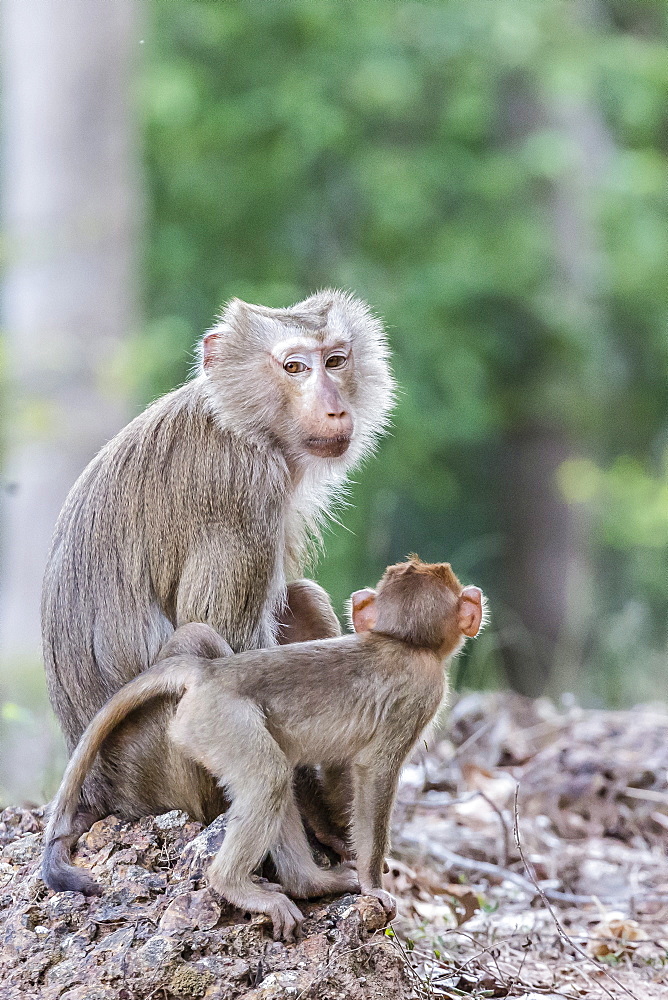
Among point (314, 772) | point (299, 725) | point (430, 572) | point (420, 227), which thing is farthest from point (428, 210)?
point (299, 725)

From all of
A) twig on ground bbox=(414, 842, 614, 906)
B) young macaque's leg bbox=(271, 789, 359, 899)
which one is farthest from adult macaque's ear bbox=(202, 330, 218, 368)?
twig on ground bbox=(414, 842, 614, 906)

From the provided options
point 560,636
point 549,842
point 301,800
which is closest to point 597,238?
point 560,636

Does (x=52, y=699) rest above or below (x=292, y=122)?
below

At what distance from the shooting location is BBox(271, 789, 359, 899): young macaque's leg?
11.9ft

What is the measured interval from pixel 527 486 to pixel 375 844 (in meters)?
11.1

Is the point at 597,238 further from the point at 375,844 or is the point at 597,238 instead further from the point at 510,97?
the point at 375,844

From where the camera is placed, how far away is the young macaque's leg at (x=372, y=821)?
12.1ft

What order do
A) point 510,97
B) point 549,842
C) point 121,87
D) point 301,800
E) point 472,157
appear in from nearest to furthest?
1. point 301,800
2. point 549,842
3. point 121,87
4. point 472,157
5. point 510,97

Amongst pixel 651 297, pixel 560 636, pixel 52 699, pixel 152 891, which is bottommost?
pixel 560 636

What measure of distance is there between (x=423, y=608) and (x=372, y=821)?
69cm

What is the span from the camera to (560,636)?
13469 mm

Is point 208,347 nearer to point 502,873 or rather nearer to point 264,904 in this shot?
point 264,904

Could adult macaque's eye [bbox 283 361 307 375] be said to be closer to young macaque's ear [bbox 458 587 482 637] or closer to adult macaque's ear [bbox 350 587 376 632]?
adult macaque's ear [bbox 350 587 376 632]

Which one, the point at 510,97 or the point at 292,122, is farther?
the point at 510,97
